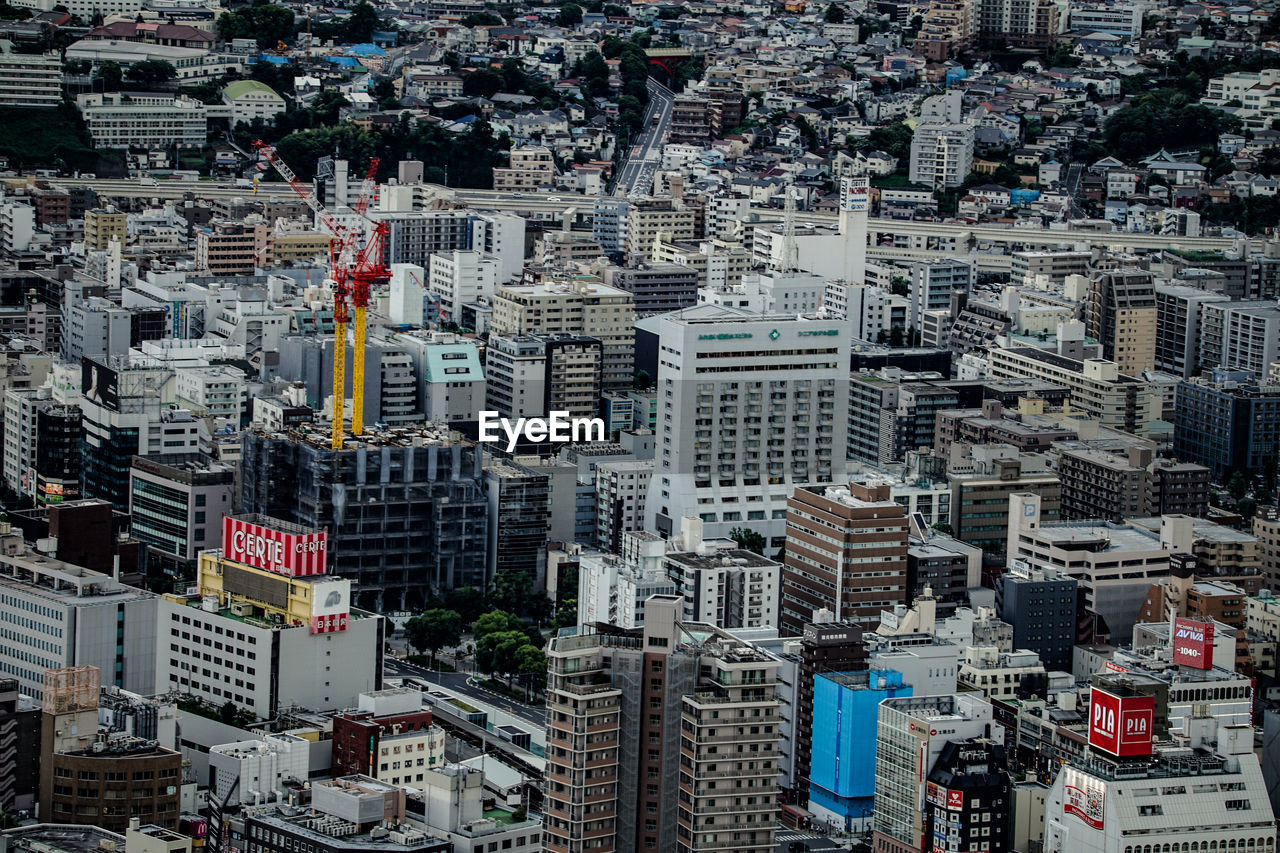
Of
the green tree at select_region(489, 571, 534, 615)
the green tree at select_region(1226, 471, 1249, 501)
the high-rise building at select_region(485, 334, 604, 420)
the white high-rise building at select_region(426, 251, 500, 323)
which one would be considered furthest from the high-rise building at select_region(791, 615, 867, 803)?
the white high-rise building at select_region(426, 251, 500, 323)

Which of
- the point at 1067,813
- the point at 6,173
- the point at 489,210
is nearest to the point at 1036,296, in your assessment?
the point at 489,210

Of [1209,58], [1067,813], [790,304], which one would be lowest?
[1067,813]

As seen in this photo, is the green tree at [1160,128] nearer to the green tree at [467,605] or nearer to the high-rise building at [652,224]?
the high-rise building at [652,224]

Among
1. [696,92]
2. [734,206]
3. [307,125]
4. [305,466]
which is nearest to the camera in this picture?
[305,466]

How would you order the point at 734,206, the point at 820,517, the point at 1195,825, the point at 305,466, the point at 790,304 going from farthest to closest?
the point at 734,206
the point at 790,304
the point at 305,466
the point at 820,517
the point at 1195,825

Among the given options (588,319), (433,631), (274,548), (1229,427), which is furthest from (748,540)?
(1229,427)

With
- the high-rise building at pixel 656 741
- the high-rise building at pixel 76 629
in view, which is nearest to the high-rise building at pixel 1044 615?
the high-rise building at pixel 656 741

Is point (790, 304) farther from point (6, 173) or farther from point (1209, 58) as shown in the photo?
point (1209, 58)
